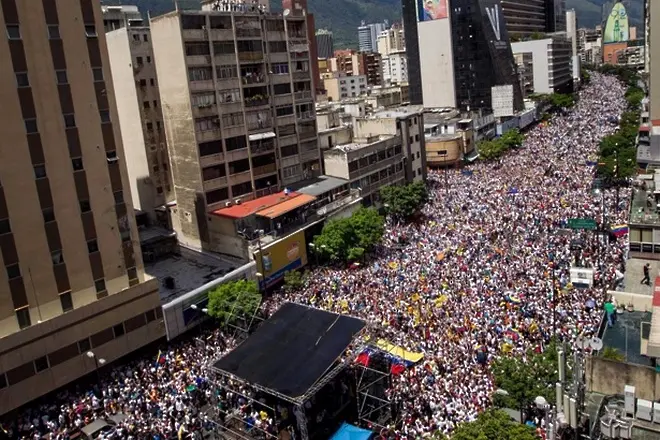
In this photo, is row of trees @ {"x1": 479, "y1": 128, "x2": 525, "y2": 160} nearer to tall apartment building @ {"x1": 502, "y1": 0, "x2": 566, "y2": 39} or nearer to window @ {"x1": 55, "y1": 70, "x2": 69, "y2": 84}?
window @ {"x1": 55, "y1": 70, "x2": 69, "y2": 84}

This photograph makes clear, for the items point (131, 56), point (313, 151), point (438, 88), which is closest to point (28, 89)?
point (131, 56)

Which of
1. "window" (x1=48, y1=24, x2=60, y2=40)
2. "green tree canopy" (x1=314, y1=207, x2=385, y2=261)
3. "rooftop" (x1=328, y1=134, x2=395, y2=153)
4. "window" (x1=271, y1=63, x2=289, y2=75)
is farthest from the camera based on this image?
"rooftop" (x1=328, y1=134, x2=395, y2=153)

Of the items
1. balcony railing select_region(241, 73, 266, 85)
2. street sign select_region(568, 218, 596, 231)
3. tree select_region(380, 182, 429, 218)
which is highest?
balcony railing select_region(241, 73, 266, 85)

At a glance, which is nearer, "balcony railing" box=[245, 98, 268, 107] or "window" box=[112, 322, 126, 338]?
"window" box=[112, 322, 126, 338]

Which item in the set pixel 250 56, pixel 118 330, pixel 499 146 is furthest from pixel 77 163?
pixel 499 146

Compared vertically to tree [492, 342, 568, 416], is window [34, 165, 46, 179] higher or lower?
higher

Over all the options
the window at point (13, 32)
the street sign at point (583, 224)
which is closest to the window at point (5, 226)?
the window at point (13, 32)

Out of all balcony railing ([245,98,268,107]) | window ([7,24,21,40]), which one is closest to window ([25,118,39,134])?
window ([7,24,21,40])
